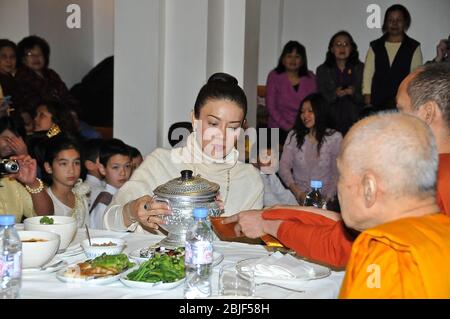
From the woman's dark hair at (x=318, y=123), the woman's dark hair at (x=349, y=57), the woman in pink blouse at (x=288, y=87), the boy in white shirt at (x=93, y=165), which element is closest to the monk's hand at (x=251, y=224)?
the boy in white shirt at (x=93, y=165)

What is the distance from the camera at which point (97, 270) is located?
82.3 inches

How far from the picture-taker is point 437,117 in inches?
93.4

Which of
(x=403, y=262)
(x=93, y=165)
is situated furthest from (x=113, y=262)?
(x=93, y=165)

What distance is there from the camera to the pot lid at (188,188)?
246cm

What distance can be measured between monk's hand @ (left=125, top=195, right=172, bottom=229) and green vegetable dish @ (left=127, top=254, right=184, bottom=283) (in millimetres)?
383

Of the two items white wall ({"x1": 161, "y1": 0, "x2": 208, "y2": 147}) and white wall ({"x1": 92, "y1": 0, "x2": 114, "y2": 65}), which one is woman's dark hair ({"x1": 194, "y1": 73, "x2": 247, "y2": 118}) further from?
white wall ({"x1": 92, "y1": 0, "x2": 114, "y2": 65})

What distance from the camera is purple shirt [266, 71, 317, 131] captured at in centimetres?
695

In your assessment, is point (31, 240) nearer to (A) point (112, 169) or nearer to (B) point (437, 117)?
(B) point (437, 117)

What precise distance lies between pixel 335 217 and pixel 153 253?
2.30 ft

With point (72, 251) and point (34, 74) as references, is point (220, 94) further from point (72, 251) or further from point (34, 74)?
point (34, 74)

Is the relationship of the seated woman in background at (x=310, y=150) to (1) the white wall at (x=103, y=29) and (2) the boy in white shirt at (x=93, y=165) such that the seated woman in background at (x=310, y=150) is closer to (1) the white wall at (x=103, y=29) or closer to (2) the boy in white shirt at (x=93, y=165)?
(2) the boy in white shirt at (x=93, y=165)
